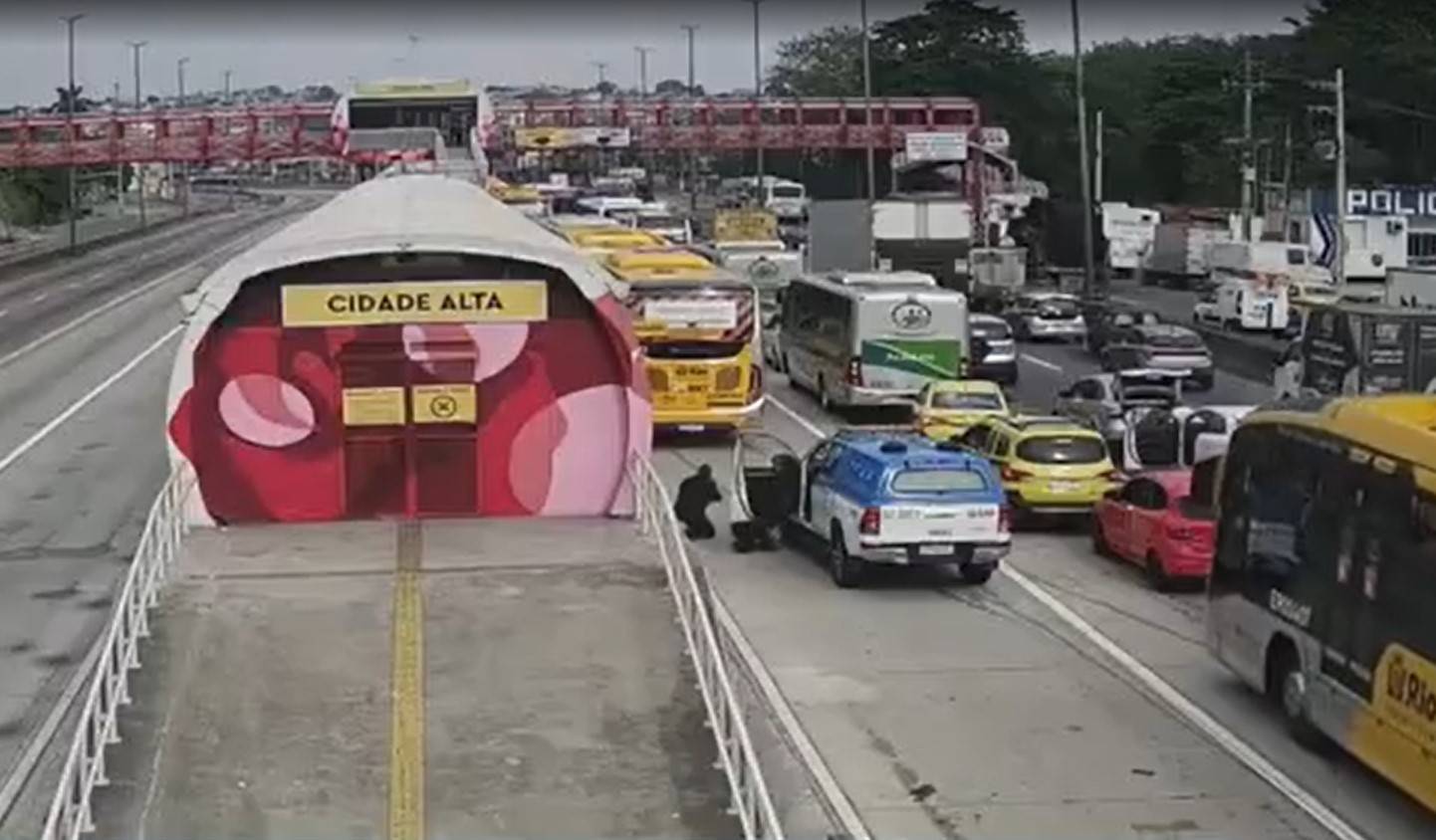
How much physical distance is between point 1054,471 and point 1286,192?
54617 millimetres

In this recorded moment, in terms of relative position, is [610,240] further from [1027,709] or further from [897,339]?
[1027,709]

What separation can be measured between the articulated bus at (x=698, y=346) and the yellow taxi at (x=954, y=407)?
3.17 metres

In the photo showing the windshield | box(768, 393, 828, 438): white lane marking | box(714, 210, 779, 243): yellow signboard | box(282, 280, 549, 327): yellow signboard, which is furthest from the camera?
box(714, 210, 779, 243): yellow signboard

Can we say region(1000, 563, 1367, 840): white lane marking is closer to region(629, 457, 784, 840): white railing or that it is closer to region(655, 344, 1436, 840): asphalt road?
region(655, 344, 1436, 840): asphalt road

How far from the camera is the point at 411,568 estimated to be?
57.7 feet

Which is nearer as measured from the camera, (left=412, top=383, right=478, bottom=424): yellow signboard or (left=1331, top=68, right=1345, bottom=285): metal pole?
(left=412, top=383, right=478, bottom=424): yellow signboard

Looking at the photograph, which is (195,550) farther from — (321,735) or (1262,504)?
(1262,504)

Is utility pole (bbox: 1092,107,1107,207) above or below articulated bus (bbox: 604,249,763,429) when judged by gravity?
above

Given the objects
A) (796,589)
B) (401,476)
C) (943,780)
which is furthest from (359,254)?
(796,589)

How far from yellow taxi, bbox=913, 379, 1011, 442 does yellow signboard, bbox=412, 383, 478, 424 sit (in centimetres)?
1652

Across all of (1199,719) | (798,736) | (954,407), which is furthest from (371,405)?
(954,407)

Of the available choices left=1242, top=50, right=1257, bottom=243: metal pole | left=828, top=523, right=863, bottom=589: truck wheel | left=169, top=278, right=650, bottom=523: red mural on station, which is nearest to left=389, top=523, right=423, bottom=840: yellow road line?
left=169, top=278, right=650, bottom=523: red mural on station

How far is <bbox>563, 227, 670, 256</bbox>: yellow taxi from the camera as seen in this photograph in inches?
1858

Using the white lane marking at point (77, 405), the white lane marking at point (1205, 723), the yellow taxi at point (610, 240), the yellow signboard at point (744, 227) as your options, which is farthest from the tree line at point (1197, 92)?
the white lane marking at point (1205, 723)
